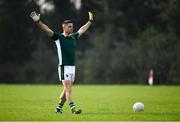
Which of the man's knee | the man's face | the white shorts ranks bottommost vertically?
the man's knee

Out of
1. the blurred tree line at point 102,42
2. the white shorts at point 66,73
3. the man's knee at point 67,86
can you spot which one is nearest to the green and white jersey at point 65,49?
the white shorts at point 66,73

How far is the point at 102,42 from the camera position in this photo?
194ft

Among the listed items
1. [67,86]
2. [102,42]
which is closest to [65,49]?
[67,86]

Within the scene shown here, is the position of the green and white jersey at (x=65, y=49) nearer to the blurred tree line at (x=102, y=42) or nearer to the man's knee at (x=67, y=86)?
the man's knee at (x=67, y=86)

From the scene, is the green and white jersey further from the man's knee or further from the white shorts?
the man's knee

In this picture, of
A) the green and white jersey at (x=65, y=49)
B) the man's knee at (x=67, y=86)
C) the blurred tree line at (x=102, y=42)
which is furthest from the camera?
the blurred tree line at (x=102, y=42)

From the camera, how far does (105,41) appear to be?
5934cm

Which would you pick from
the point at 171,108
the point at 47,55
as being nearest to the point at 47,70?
the point at 47,55

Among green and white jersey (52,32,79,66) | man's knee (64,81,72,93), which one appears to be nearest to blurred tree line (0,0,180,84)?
green and white jersey (52,32,79,66)

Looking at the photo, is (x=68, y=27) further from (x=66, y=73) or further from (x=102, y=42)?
(x=102, y=42)

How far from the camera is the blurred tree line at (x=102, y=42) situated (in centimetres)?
5472

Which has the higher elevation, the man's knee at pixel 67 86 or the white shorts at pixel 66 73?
the white shorts at pixel 66 73

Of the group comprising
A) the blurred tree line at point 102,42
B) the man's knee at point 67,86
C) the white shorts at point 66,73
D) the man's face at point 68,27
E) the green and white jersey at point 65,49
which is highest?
the blurred tree line at point 102,42

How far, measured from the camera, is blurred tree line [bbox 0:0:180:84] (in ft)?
180
